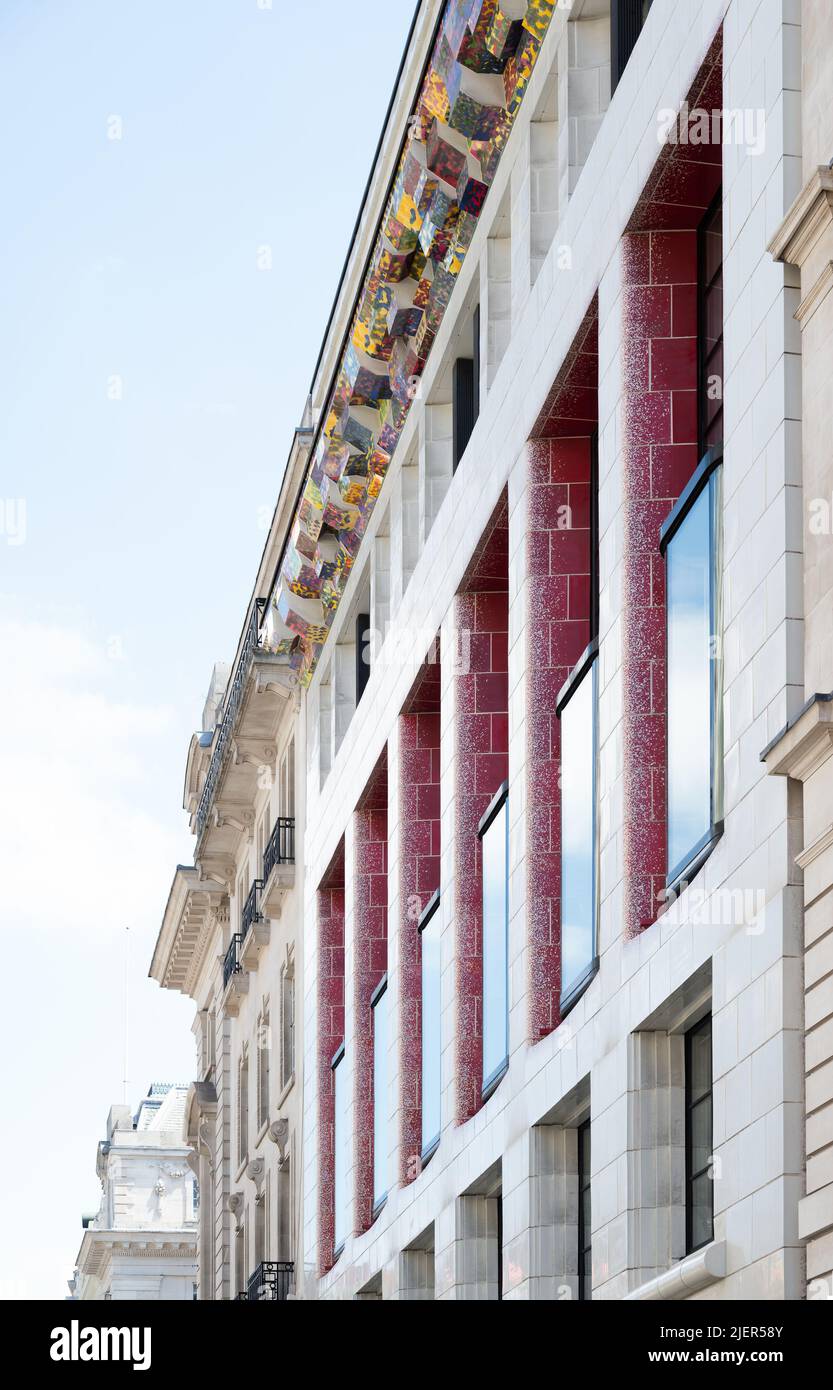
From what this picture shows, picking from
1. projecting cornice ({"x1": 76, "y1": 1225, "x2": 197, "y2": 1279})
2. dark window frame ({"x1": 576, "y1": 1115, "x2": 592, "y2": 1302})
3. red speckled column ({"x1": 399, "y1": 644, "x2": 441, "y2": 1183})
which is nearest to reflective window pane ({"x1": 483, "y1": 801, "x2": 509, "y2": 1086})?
dark window frame ({"x1": 576, "y1": 1115, "x2": 592, "y2": 1302})

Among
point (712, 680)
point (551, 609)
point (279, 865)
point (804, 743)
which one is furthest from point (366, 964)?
point (804, 743)

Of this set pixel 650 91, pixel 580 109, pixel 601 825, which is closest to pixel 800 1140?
pixel 601 825

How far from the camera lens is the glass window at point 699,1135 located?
21.2 metres

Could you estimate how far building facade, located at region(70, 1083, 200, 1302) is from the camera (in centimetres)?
10688

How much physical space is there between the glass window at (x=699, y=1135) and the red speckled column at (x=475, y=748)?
29.5 feet

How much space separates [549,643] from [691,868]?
708cm

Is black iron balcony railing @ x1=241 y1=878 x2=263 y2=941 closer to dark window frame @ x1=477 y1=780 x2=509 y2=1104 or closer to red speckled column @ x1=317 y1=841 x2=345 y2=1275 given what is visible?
red speckled column @ x1=317 y1=841 x2=345 y2=1275

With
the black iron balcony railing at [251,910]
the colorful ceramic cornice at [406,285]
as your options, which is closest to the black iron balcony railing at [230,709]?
the black iron balcony railing at [251,910]

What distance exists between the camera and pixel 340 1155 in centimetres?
4112

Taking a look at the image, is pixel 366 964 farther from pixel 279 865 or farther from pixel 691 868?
pixel 691 868

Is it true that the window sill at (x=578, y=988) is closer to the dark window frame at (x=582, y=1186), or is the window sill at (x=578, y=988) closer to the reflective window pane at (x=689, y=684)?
the dark window frame at (x=582, y=1186)

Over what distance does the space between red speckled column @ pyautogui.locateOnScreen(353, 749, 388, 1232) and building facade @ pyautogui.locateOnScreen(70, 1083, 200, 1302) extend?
60806 mm
